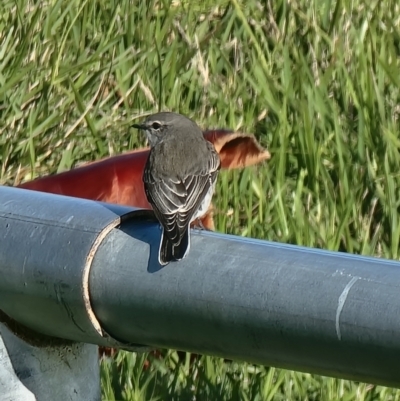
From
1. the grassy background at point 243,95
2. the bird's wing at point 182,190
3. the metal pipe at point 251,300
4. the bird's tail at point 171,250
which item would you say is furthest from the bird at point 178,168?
the metal pipe at point 251,300

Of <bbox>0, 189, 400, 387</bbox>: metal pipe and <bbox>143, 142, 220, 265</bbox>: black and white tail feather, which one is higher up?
<bbox>0, 189, 400, 387</bbox>: metal pipe

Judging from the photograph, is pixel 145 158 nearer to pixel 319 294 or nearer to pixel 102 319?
pixel 102 319

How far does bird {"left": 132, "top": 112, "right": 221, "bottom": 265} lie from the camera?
4.01m

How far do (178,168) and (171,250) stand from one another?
95.4 inches

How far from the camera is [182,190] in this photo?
4301mm

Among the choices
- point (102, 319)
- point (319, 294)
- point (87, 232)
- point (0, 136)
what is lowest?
point (0, 136)

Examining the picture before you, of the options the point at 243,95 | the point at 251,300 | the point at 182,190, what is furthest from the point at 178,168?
the point at 251,300

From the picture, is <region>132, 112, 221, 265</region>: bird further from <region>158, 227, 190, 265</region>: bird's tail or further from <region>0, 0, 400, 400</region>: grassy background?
<region>158, 227, 190, 265</region>: bird's tail

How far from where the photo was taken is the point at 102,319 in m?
2.13

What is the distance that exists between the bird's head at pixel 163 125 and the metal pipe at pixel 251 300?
2.59 meters

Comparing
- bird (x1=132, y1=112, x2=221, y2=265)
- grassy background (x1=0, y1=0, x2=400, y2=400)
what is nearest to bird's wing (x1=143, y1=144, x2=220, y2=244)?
bird (x1=132, y1=112, x2=221, y2=265)

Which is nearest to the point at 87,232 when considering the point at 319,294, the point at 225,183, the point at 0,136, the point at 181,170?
the point at 319,294

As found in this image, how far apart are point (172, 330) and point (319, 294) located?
12.5 inches

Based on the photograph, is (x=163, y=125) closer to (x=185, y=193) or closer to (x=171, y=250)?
(x=185, y=193)
